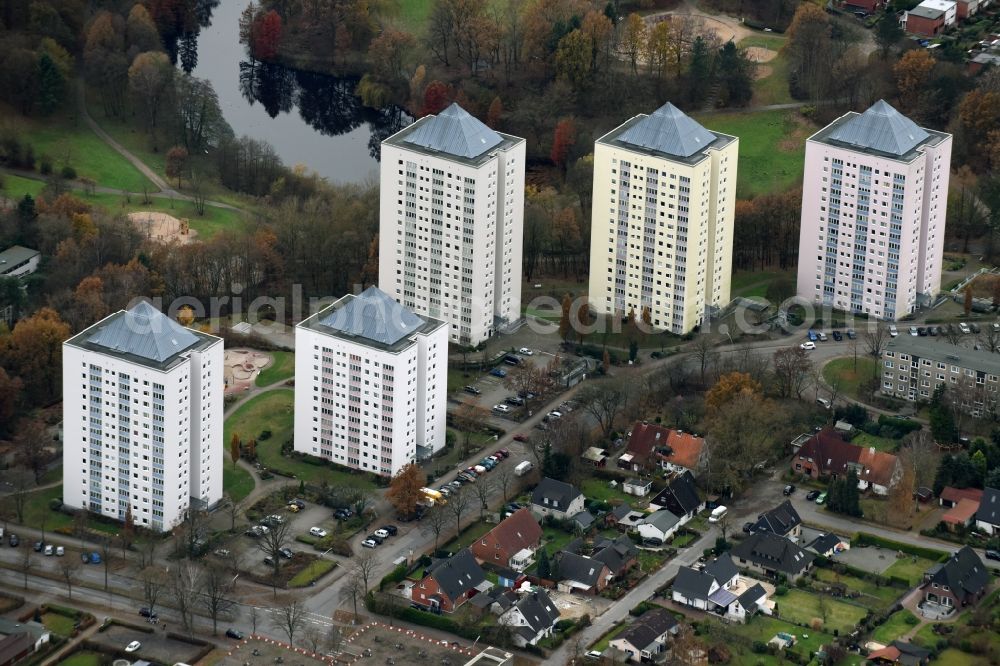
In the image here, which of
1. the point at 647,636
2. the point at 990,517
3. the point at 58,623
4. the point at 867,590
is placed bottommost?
the point at 58,623

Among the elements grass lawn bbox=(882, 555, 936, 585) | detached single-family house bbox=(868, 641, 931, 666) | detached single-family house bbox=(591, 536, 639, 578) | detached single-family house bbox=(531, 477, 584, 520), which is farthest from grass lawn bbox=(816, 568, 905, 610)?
detached single-family house bbox=(531, 477, 584, 520)

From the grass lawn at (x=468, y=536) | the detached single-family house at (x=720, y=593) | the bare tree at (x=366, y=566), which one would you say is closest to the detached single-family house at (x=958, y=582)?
the detached single-family house at (x=720, y=593)

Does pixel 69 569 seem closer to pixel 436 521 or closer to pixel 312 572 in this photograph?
pixel 312 572

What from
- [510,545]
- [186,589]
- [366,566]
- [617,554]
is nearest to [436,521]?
[510,545]

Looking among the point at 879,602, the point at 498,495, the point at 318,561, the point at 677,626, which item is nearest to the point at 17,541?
the point at 318,561

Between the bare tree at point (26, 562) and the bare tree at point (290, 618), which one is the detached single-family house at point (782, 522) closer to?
the bare tree at point (290, 618)

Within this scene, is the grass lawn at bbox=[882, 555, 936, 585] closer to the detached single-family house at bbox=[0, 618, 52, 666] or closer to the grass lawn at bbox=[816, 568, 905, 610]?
the grass lawn at bbox=[816, 568, 905, 610]
